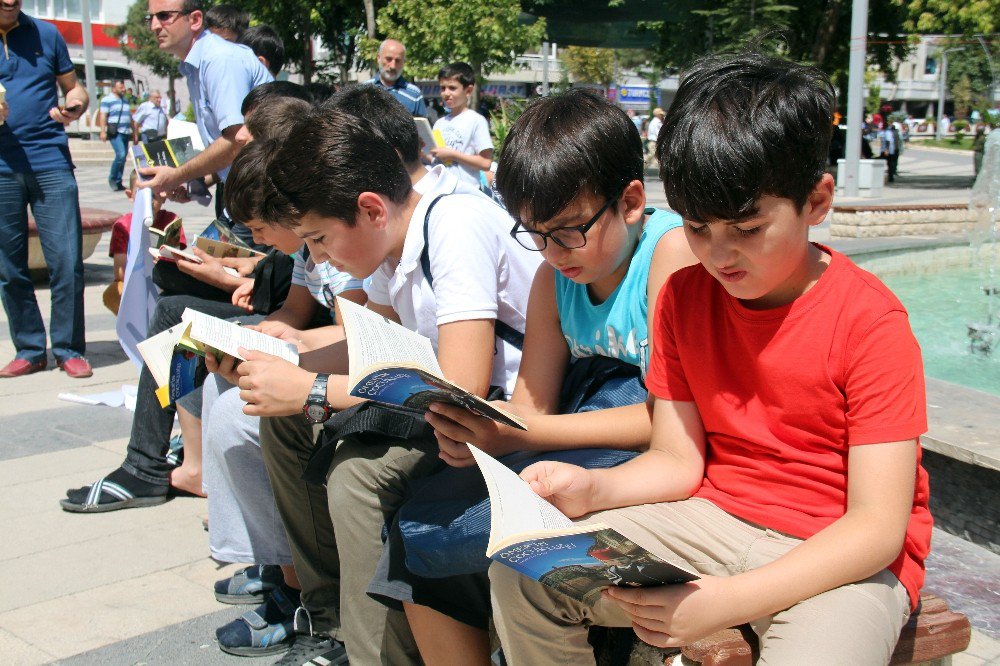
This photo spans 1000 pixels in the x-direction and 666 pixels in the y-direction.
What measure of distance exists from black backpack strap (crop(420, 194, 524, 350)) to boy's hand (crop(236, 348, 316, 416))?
38cm

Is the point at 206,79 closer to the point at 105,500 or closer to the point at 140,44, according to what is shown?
the point at 105,500

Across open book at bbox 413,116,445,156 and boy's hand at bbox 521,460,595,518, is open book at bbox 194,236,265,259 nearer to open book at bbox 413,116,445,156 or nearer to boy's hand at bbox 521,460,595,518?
open book at bbox 413,116,445,156

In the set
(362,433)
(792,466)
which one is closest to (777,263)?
(792,466)

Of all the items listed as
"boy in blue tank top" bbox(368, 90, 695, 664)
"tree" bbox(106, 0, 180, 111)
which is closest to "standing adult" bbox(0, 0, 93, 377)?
"boy in blue tank top" bbox(368, 90, 695, 664)

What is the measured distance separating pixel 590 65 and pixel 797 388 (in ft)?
151

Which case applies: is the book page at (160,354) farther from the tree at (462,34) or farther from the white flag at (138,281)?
the tree at (462,34)

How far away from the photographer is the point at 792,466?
1.75 m

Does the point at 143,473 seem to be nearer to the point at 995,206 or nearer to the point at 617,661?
the point at 617,661

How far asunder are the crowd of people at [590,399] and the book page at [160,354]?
22 centimetres

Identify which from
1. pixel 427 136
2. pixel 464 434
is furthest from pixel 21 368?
pixel 464 434

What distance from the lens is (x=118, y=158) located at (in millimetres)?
19859

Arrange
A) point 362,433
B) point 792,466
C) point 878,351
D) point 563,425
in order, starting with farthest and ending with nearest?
point 362,433
point 563,425
point 792,466
point 878,351

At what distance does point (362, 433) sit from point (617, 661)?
75 cm

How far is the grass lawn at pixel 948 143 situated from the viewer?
43312 millimetres
